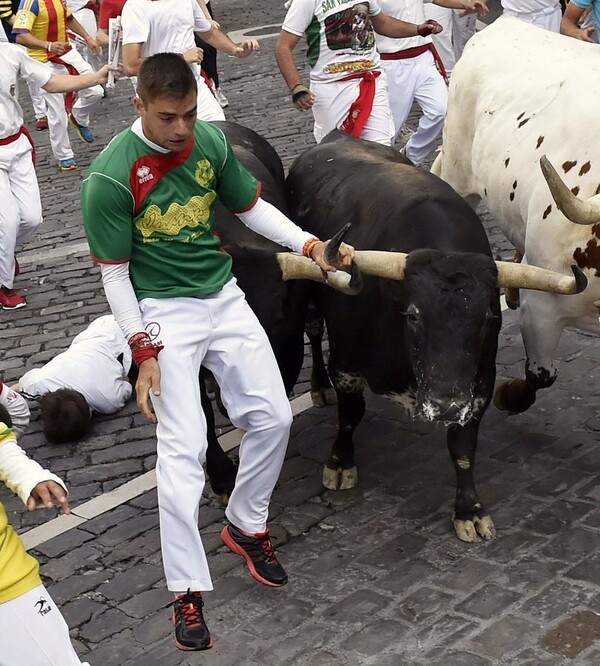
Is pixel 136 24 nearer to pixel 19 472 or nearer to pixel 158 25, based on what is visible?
pixel 158 25

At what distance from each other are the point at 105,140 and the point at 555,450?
9801mm

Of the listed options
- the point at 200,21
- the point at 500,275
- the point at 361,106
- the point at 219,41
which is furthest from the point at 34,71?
the point at 500,275

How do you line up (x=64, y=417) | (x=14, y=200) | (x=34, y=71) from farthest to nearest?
(x=14, y=200)
(x=34, y=71)
(x=64, y=417)

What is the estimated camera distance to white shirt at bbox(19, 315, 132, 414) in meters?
7.15

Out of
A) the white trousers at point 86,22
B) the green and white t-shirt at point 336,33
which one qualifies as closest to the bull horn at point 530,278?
the green and white t-shirt at point 336,33

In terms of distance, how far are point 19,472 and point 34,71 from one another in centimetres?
576

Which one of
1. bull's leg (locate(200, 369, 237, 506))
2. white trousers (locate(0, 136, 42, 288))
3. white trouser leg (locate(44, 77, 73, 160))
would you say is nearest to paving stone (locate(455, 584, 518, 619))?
bull's leg (locate(200, 369, 237, 506))

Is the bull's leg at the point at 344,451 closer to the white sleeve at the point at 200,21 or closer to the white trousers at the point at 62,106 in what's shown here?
the white sleeve at the point at 200,21

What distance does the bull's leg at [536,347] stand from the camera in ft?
19.5

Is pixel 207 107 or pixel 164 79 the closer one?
pixel 164 79

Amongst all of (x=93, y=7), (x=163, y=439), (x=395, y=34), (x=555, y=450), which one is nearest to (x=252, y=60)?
(x=93, y=7)

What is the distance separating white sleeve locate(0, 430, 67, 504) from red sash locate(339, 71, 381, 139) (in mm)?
5010

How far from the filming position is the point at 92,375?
7184mm

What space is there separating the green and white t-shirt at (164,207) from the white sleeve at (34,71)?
4.30 m
